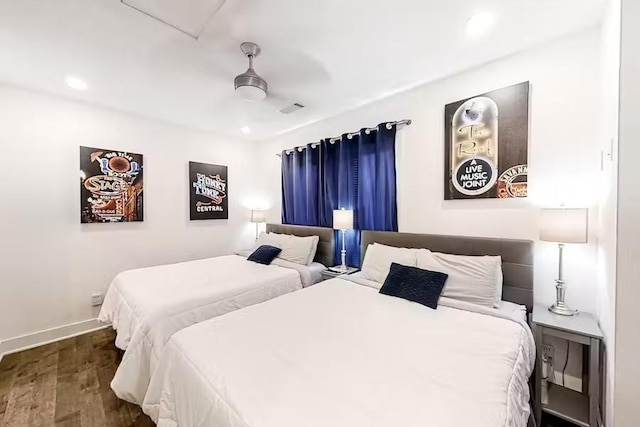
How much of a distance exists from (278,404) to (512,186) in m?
2.27

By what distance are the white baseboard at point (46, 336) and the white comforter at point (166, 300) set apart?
77 centimetres

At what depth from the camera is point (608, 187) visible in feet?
4.80

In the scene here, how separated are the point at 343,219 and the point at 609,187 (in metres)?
2.09

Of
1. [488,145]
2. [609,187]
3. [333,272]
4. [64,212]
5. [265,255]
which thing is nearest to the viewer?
[609,187]

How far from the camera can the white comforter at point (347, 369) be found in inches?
36.7

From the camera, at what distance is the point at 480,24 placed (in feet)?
5.78

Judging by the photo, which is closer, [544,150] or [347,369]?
[347,369]

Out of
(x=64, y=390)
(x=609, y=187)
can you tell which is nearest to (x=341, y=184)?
(x=609, y=187)

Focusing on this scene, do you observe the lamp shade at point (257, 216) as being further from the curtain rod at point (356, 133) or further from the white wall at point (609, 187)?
the white wall at point (609, 187)

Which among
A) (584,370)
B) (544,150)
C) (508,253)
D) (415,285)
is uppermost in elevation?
(544,150)

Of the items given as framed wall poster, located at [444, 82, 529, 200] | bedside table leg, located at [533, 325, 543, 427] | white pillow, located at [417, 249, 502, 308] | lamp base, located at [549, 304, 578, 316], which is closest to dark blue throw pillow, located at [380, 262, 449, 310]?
white pillow, located at [417, 249, 502, 308]

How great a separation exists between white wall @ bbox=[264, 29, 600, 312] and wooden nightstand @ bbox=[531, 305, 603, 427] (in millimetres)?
301

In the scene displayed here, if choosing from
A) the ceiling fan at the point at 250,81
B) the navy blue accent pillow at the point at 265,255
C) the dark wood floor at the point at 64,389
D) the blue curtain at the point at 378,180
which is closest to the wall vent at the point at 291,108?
the blue curtain at the point at 378,180

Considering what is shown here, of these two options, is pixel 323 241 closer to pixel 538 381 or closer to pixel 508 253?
pixel 508 253
